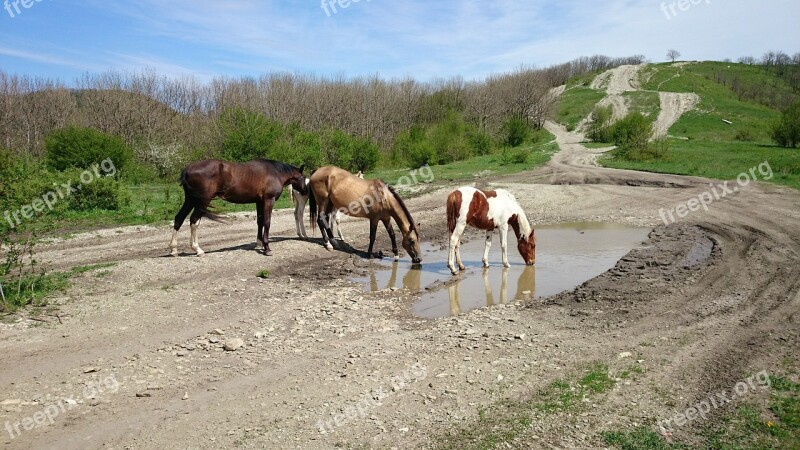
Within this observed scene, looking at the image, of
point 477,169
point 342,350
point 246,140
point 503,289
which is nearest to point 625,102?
point 477,169

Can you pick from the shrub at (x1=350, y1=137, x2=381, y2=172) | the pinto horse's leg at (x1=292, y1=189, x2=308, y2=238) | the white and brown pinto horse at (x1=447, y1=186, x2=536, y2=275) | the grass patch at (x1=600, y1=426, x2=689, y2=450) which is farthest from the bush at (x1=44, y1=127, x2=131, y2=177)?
the grass patch at (x1=600, y1=426, x2=689, y2=450)

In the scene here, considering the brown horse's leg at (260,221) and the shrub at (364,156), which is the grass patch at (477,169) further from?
the brown horse's leg at (260,221)

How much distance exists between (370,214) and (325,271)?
212cm

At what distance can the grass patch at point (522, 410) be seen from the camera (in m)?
4.78

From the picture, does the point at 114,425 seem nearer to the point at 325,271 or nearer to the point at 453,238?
the point at 325,271

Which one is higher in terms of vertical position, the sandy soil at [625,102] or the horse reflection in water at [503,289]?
the sandy soil at [625,102]

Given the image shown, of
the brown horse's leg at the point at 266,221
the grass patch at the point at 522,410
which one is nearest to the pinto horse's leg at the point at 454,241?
the brown horse's leg at the point at 266,221

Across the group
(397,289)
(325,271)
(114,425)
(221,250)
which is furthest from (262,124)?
(114,425)

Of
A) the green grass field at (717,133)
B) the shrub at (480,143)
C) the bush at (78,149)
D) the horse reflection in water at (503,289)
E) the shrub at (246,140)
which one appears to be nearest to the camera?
the horse reflection in water at (503,289)

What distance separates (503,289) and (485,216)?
1.79m

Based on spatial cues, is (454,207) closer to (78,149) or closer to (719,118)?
(78,149)

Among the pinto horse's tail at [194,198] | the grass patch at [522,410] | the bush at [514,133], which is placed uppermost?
the bush at [514,133]

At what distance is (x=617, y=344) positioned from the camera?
6.78 meters

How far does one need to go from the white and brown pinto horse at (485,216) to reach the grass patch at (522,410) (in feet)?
17.4
